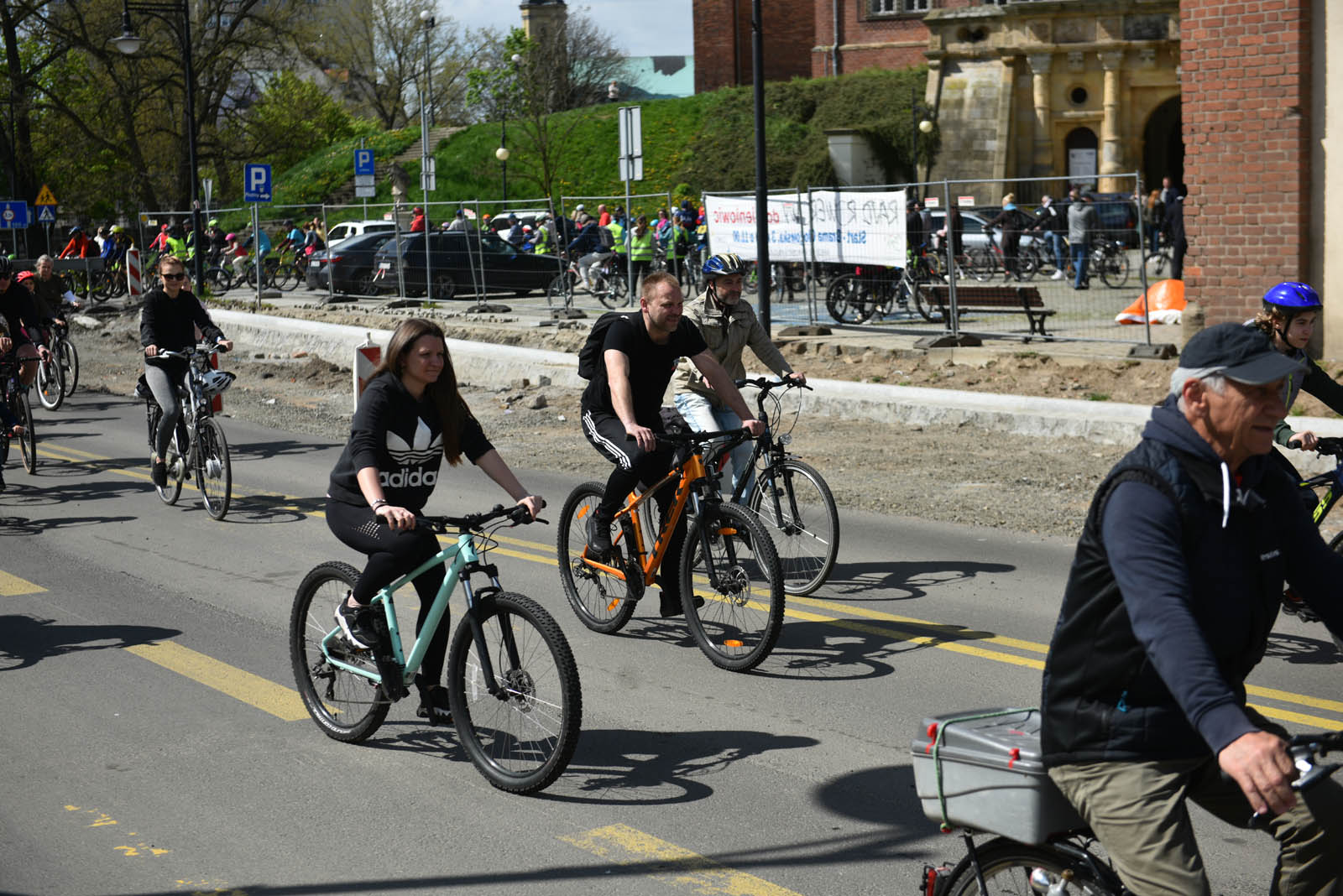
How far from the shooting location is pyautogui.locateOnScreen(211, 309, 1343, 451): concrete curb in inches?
543

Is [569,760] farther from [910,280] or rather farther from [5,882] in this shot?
[910,280]

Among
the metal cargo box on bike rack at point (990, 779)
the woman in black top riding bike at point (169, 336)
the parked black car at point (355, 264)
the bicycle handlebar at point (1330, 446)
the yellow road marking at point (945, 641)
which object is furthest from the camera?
the parked black car at point (355, 264)

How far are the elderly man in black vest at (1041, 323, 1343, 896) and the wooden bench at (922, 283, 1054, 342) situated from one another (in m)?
16.2

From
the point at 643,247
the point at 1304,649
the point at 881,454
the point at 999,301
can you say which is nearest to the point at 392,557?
the point at 1304,649

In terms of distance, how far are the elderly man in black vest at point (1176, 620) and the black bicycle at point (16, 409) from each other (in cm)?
1185

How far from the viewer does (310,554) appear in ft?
33.2

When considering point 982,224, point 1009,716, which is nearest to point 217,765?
point 1009,716

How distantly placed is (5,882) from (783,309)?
20341mm

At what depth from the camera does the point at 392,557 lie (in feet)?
18.2

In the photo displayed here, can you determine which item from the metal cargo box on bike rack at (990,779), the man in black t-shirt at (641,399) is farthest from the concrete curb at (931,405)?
the metal cargo box on bike rack at (990,779)

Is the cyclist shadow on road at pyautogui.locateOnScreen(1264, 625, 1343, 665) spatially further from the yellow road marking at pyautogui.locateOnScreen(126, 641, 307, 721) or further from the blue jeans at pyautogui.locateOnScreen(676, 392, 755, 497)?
the yellow road marking at pyautogui.locateOnScreen(126, 641, 307, 721)

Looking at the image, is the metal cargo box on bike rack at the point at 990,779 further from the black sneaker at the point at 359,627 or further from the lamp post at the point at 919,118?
the lamp post at the point at 919,118

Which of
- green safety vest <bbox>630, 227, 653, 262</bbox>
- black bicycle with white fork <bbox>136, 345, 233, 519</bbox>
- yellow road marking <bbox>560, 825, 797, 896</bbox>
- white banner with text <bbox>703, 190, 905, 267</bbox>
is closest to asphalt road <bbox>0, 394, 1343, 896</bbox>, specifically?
yellow road marking <bbox>560, 825, 797, 896</bbox>

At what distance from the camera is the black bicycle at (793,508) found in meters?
8.18
